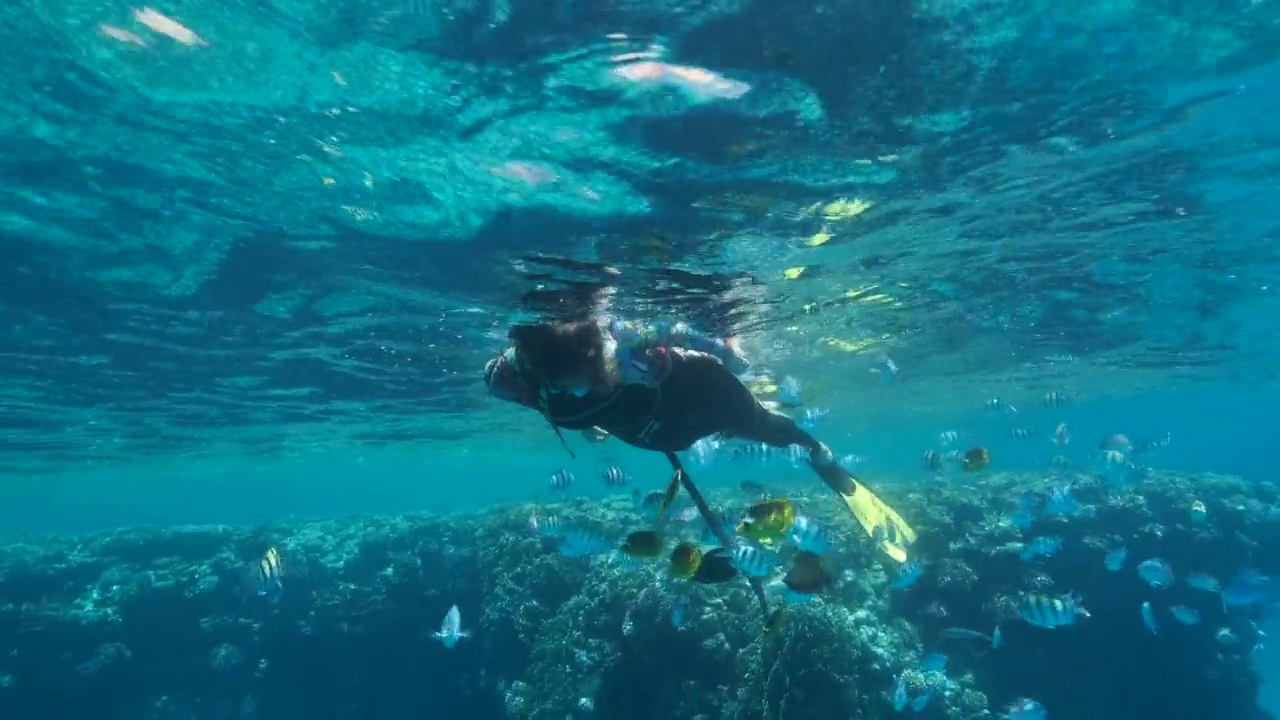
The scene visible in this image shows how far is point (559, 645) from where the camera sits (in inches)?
631

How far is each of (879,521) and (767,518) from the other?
5.90 meters

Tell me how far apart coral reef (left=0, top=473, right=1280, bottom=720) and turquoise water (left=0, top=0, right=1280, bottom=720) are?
16cm

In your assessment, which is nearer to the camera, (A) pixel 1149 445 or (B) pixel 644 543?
(B) pixel 644 543

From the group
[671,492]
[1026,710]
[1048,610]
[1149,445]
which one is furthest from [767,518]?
[1149,445]

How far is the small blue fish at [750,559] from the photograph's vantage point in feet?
25.5

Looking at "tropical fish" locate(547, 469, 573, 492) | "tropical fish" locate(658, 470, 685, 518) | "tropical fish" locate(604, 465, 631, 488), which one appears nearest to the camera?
"tropical fish" locate(658, 470, 685, 518)

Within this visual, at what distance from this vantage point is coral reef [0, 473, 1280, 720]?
566 inches

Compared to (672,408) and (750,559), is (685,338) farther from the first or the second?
(672,408)

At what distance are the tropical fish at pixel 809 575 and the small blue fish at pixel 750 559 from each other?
0.39 meters

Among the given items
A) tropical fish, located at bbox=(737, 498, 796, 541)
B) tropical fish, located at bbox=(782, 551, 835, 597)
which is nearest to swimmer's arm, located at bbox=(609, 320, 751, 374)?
tropical fish, located at bbox=(782, 551, 835, 597)

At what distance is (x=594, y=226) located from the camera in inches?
484

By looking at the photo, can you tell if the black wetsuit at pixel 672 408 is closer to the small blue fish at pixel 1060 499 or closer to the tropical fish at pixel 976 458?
the tropical fish at pixel 976 458

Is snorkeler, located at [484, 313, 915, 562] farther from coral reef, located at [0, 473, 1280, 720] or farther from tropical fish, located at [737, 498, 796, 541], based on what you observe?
coral reef, located at [0, 473, 1280, 720]

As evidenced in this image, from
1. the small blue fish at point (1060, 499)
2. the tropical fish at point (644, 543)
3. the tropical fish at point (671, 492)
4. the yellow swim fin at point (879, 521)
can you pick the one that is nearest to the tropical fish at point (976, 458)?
the yellow swim fin at point (879, 521)
